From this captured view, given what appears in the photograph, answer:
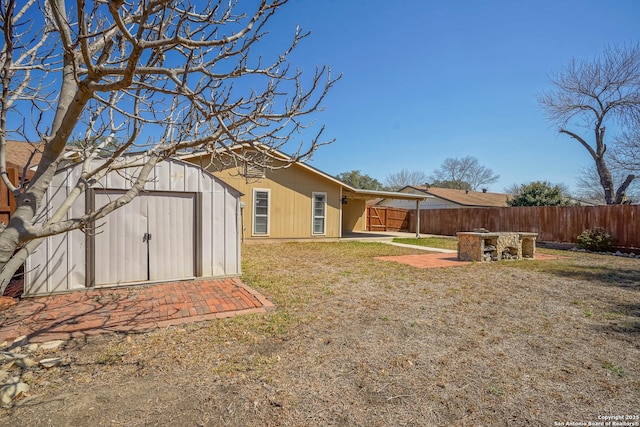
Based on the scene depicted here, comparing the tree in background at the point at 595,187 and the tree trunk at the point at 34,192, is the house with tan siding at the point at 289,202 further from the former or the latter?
the tree in background at the point at 595,187

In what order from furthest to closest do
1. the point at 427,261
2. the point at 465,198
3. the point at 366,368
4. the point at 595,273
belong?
1. the point at 465,198
2. the point at 427,261
3. the point at 595,273
4. the point at 366,368

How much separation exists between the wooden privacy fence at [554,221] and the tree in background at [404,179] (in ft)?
94.4

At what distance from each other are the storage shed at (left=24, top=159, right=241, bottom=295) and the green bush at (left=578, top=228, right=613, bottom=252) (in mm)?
14505

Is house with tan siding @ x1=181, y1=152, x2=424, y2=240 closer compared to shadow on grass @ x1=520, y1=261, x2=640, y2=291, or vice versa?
shadow on grass @ x1=520, y1=261, x2=640, y2=291

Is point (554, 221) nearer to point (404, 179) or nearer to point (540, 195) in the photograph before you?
point (540, 195)

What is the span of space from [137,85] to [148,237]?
4155 mm

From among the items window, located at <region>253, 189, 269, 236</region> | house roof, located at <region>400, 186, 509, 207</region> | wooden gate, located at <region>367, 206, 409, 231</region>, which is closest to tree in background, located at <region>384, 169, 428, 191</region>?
house roof, located at <region>400, 186, 509, 207</region>

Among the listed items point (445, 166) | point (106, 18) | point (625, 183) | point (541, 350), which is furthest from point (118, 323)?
point (445, 166)

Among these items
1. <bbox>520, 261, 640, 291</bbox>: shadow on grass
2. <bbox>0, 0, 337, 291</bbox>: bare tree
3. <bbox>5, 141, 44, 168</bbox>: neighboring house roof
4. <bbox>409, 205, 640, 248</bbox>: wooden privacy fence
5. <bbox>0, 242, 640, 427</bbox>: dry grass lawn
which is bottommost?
<bbox>0, 242, 640, 427</bbox>: dry grass lawn

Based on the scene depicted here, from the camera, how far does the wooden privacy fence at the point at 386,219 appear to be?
2352 centimetres

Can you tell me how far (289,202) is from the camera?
14117 millimetres

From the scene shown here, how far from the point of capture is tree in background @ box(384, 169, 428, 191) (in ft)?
164

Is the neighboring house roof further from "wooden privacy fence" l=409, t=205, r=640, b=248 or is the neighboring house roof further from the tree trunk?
"wooden privacy fence" l=409, t=205, r=640, b=248

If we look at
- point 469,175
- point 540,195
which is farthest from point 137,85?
point 469,175
